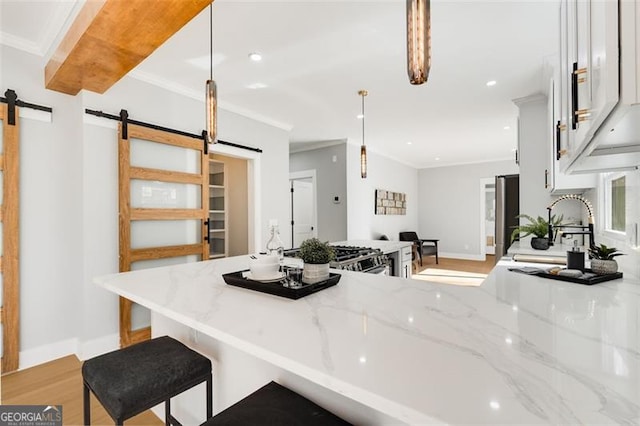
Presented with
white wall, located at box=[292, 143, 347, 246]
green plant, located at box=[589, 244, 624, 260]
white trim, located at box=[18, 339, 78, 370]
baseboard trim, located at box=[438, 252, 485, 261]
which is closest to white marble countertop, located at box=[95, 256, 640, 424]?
green plant, located at box=[589, 244, 624, 260]

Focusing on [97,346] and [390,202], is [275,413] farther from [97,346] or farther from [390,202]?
[390,202]

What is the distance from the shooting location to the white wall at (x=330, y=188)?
218 inches

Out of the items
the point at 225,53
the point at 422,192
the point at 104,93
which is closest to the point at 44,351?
the point at 104,93

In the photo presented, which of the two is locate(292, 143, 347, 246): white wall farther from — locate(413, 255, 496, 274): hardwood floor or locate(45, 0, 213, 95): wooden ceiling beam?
locate(45, 0, 213, 95): wooden ceiling beam

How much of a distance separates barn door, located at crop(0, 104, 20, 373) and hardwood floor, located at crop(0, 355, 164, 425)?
0.61 ft

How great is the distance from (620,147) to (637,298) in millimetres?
576

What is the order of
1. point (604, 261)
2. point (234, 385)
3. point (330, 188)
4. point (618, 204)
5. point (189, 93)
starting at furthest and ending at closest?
point (330, 188), point (189, 93), point (618, 204), point (604, 261), point (234, 385)

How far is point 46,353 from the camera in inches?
100

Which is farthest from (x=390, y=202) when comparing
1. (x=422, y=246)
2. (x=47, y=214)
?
(x=47, y=214)

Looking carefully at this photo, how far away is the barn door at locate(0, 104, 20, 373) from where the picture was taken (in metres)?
2.33

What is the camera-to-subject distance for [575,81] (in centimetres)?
111

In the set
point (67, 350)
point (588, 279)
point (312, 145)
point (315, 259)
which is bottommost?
point (67, 350)

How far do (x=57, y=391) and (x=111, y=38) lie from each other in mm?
2371

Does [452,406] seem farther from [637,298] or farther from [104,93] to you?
[104,93]
